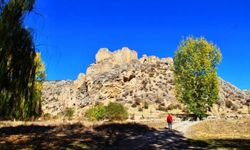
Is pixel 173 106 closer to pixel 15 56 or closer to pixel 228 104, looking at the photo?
pixel 228 104

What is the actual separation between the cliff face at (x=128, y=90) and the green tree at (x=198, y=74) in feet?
87.6

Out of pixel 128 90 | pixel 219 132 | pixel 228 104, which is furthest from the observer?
pixel 128 90

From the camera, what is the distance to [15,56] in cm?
1958

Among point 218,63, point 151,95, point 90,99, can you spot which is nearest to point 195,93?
point 218,63

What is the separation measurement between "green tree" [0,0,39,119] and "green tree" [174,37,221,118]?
3422 centimetres

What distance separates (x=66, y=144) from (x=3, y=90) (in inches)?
184

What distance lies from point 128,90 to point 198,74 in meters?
36.3

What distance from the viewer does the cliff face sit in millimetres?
84250

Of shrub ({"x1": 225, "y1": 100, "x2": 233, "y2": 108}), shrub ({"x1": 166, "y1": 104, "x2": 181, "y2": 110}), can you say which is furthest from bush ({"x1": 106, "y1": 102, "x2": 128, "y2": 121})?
shrub ({"x1": 225, "y1": 100, "x2": 233, "y2": 108})

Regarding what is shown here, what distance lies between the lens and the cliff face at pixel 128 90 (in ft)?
276

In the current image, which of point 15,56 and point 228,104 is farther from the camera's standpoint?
point 228,104

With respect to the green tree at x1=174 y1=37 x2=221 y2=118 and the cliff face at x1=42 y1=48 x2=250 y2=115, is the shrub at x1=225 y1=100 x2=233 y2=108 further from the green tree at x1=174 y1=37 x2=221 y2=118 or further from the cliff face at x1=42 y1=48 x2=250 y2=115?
the green tree at x1=174 y1=37 x2=221 y2=118

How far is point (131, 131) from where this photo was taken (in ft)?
84.9

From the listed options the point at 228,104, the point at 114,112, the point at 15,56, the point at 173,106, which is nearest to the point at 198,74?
the point at 114,112
